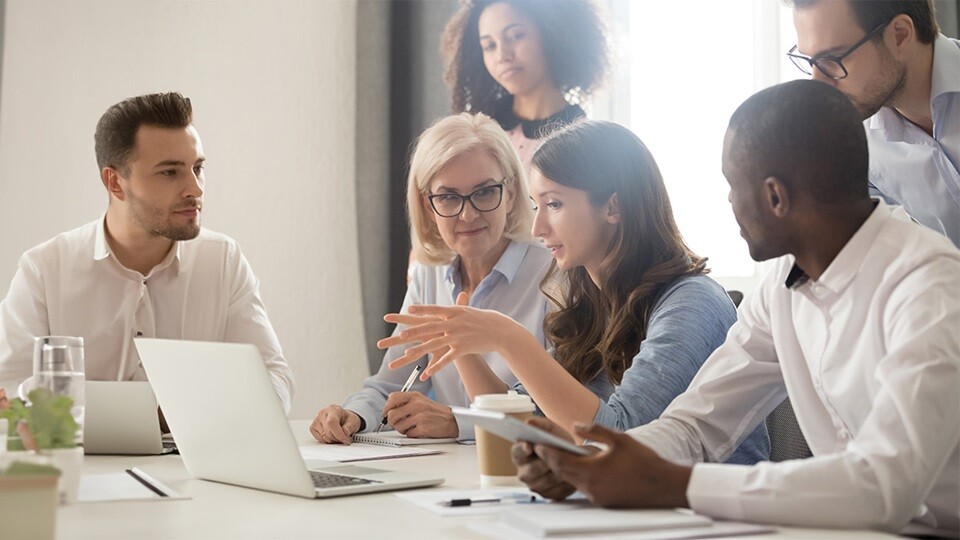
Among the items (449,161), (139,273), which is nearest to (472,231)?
(449,161)

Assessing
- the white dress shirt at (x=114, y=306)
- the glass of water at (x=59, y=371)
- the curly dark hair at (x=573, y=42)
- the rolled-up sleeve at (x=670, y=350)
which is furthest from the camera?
the curly dark hair at (x=573, y=42)

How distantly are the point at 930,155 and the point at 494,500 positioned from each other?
1.31 m

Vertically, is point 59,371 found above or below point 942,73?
below

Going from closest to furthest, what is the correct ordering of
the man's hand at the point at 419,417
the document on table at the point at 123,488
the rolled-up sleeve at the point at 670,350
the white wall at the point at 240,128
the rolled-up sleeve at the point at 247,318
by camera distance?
1. the document on table at the point at 123,488
2. the rolled-up sleeve at the point at 670,350
3. the man's hand at the point at 419,417
4. the rolled-up sleeve at the point at 247,318
5. the white wall at the point at 240,128

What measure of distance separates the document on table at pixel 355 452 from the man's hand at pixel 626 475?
72 cm

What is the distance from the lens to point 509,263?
255 centimetres

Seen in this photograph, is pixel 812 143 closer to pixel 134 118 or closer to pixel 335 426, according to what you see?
pixel 335 426

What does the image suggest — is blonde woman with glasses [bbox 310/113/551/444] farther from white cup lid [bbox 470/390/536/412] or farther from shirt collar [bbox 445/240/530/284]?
white cup lid [bbox 470/390/536/412]

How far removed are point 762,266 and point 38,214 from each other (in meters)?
2.55

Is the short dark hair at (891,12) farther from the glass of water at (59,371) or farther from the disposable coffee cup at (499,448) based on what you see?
the glass of water at (59,371)

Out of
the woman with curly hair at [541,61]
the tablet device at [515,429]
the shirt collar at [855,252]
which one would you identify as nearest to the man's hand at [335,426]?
the tablet device at [515,429]

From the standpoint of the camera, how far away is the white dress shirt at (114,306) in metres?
2.65

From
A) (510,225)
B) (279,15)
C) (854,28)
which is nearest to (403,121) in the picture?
(279,15)

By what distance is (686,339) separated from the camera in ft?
6.00
